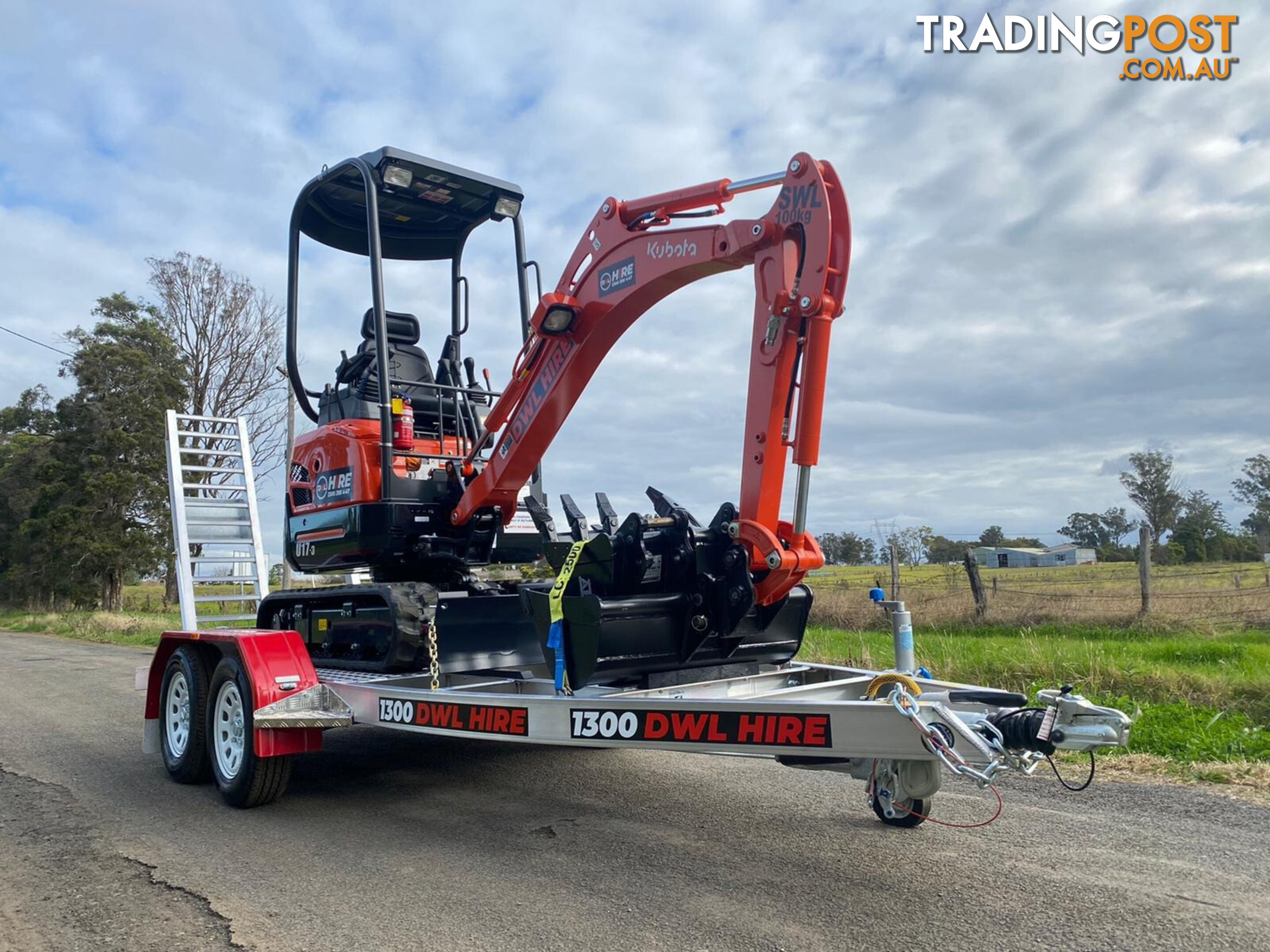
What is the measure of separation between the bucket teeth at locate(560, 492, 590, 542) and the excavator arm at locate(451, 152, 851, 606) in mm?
872

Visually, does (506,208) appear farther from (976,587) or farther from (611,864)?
(976,587)

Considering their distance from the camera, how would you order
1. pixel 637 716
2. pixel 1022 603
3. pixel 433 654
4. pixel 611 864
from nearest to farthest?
pixel 637 716 < pixel 611 864 < pixel 433 654 < pixel 1022 603

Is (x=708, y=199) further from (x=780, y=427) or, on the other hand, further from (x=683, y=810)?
(x=683, y=810)

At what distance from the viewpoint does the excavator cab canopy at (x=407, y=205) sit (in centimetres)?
707

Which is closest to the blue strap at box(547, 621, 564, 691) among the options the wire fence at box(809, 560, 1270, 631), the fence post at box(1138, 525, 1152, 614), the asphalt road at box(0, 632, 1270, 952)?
the asphalt road at box(0, 632, 1270, 952)

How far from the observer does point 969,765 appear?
3.65m

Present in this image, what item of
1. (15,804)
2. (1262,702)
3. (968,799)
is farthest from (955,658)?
(15,804)

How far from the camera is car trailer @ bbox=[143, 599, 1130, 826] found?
3637mm

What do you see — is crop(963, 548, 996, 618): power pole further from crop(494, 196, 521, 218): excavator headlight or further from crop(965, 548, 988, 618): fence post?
crop(494, 196, 521, 218): excavator headlight

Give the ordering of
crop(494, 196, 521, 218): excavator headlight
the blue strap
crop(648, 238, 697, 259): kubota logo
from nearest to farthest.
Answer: the blue strap < crop(648, 238, 697, 259): kubota logo < crop(494, 196, 521, 218): excavator headlight

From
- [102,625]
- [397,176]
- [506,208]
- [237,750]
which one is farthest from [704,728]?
[102,625]

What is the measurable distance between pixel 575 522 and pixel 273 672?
2.09 meters

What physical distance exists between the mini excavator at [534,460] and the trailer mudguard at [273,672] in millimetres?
456

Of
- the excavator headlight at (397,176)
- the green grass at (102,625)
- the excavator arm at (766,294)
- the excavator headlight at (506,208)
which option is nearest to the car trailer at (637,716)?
the excavator arm at (766,294)
